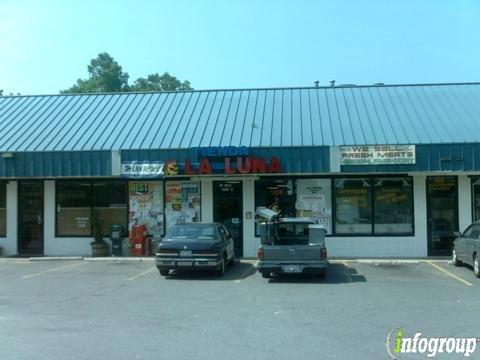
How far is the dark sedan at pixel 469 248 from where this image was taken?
1540 centimetres

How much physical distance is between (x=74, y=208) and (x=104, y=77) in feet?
199

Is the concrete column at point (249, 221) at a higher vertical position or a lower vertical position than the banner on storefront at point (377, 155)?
lower

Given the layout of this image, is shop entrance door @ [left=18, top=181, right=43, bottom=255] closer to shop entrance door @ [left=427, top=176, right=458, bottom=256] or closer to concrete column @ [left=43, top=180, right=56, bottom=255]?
concrete column @ [left=43, top=180, right=56, bottom=255]

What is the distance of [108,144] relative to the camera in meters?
21.3

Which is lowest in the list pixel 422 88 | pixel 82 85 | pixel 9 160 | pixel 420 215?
pixel 420 215

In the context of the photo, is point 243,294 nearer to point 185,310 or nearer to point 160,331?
point 185,310

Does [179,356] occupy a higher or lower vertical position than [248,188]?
lower

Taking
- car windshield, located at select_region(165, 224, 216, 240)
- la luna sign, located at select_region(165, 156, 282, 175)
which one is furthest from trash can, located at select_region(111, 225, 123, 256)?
car windshield, located at select_region(165, 224, 216, 240)

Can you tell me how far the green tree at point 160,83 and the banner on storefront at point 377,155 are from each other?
216ft

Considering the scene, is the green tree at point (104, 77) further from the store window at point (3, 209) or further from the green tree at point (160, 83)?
the store window at point (3, 209)

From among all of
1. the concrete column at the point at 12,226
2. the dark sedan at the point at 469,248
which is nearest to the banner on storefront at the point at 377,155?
the dark sedan at the point at 469,248

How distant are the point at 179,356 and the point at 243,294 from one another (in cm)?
539

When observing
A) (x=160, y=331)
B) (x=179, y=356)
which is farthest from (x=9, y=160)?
(x=179, y=356)

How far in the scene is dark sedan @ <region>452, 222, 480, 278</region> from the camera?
606 inches
